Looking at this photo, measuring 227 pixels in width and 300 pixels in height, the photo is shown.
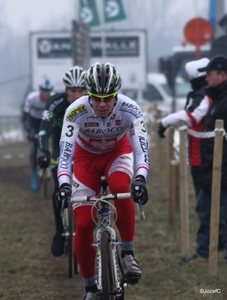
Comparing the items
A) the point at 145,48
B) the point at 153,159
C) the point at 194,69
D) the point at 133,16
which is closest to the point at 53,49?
the point at 145,48

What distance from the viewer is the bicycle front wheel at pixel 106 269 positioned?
18.9ft

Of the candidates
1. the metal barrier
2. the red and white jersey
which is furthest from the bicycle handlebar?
the metal barrier

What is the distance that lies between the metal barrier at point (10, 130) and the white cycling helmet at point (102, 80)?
23.6m

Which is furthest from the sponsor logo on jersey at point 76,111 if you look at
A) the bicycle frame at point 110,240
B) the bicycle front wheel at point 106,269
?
the bicycle front wheel at point 106,269

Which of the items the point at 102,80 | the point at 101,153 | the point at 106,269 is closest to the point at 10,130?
the point at 101,153

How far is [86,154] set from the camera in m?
6.67

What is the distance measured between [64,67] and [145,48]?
270cm

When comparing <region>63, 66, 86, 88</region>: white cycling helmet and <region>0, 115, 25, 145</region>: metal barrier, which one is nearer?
<region>63, 66, 86, 88</region>: white cycling helmet

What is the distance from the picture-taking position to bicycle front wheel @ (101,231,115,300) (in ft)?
18.9

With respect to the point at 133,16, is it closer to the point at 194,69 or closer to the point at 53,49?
the point at 53,49

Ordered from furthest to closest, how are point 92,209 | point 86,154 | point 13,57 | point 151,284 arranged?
point 13,57 → point 151,284 → point 86,154 → point 92,209

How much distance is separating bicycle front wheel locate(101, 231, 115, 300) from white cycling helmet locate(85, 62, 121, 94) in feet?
3.67

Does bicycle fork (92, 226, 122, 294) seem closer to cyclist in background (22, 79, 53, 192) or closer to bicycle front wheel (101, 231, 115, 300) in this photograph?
bicycle front wheel (101, 231, 115, 300)

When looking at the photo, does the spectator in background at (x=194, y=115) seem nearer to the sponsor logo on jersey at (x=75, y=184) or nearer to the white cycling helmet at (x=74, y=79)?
the white cycling helmet at (x=74, y=79)
